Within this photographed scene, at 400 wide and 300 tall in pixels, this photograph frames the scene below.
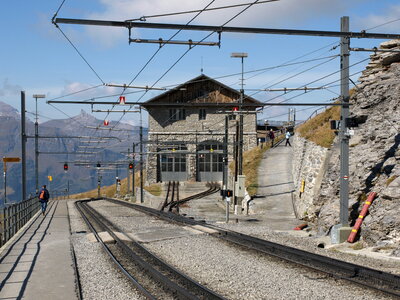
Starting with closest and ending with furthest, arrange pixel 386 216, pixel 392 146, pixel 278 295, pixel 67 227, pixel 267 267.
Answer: pixel 278 295
pixel 267 267
pixel 386 216
pixel 392 146
pixel 67 227

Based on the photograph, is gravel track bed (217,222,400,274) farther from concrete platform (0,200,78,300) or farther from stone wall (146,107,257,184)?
stone wall (146,107,257,184)

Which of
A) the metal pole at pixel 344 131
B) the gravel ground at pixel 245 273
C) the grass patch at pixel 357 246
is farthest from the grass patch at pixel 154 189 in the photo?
the grass patch at pixel 357 246

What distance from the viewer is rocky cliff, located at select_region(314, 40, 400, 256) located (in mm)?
18531

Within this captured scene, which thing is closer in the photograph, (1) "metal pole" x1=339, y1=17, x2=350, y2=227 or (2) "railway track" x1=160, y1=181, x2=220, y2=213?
(1) "metal pole" x1=339, y1=17, x2=350, y2=227

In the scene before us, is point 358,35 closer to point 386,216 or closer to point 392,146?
point 386,216

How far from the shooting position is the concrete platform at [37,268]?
11.6 meters

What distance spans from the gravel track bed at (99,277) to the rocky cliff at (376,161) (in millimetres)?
8147

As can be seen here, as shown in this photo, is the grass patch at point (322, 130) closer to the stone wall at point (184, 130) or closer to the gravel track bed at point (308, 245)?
the gravel track bed at point (308, 245)

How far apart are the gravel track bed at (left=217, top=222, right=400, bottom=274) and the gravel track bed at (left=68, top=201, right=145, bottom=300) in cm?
646

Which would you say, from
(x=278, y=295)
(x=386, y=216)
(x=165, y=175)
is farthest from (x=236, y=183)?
(x=165, y=175)

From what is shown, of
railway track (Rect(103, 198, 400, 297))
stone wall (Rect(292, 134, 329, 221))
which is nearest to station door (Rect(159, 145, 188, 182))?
stone wall (Rect(292, 134, 329, 221))

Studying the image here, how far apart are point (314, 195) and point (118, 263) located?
1636cm

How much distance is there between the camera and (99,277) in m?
13.5

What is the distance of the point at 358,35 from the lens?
49.6ft
